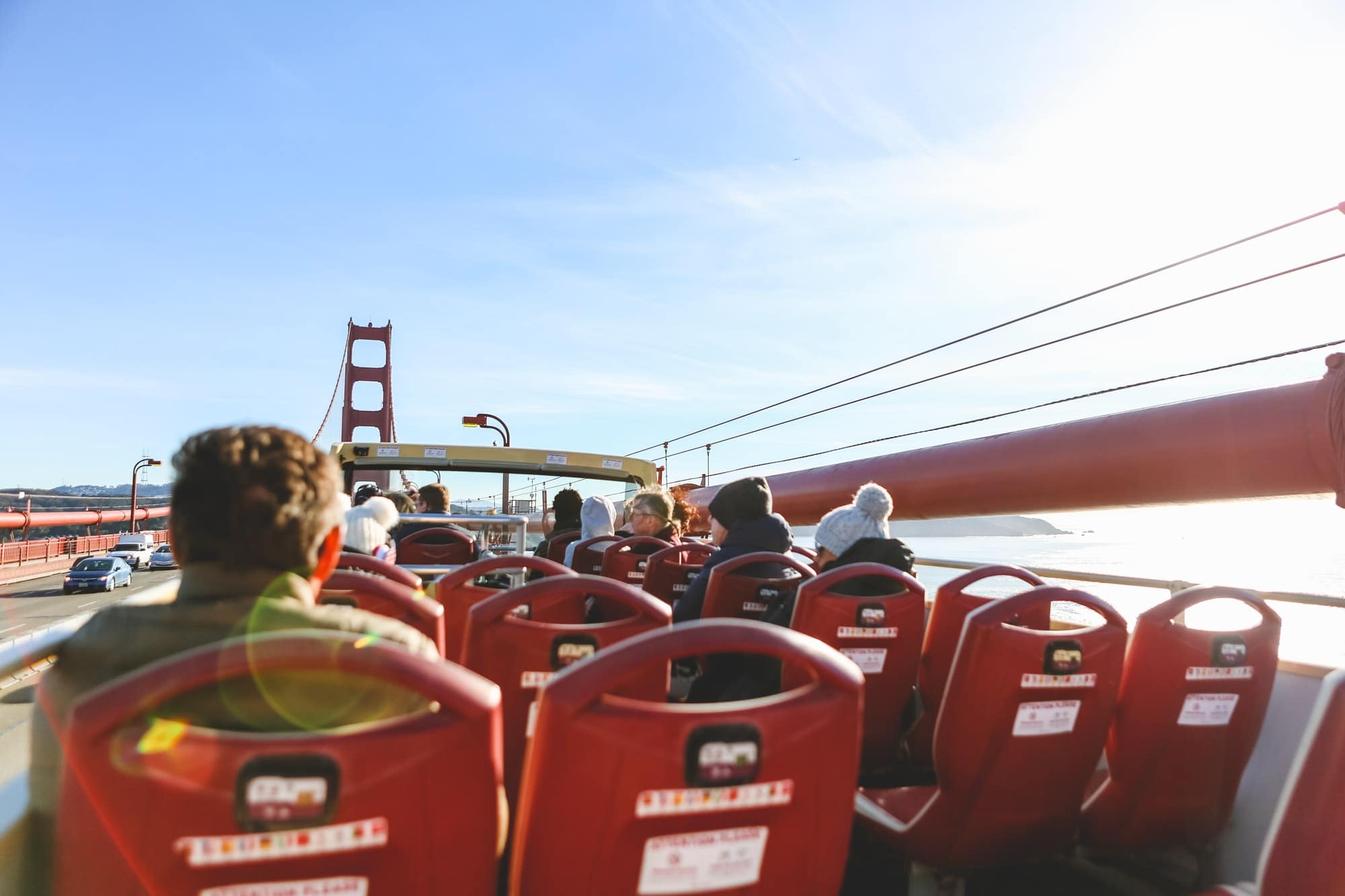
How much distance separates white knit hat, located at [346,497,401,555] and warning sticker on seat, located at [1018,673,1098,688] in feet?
9.32

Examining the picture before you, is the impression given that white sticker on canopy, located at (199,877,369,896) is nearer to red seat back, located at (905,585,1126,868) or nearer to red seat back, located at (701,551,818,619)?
red seat back, located at (905,585,1126,868)

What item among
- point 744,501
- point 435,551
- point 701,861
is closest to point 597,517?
point 435,551

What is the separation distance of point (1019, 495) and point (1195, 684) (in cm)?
232

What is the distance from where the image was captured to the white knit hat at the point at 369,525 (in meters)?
4.05

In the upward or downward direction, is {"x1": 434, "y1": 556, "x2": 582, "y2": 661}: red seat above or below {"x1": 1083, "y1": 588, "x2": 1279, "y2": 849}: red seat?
above

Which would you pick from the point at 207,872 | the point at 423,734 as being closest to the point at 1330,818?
the point at 423,734

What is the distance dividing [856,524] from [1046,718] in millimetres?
1584

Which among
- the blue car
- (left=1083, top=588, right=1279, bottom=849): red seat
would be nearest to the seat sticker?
(left=1083, top=588, right=1279, bottom=849): red seat

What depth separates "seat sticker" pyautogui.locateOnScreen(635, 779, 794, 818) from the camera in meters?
1.15

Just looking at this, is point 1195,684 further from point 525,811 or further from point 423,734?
point 423,734

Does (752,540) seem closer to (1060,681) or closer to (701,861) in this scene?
(1060,681)


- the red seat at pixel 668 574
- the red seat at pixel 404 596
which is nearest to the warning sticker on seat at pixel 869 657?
the red seat at pixel 668 574

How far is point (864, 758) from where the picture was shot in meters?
3.15

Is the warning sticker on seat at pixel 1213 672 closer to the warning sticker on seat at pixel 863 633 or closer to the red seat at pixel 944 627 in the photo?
the red seat at pixel 944 627
